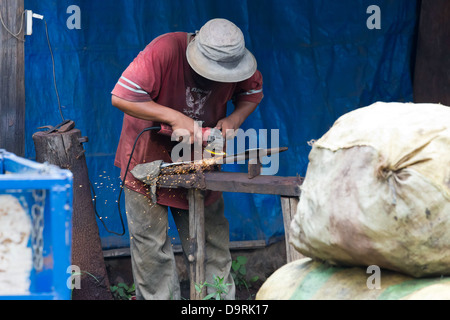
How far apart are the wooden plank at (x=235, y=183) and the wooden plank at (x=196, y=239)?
16 cm

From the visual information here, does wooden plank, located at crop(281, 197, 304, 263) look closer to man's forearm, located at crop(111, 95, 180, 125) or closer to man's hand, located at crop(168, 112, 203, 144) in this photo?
man's hand, located at crop(168, 112, 203, 144)

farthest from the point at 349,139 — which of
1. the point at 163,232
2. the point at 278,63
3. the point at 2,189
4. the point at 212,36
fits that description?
the point at 278,63

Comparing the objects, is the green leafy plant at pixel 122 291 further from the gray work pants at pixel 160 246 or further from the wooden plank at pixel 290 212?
the wooden plank at pixel 290 212

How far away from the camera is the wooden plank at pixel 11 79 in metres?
4.30

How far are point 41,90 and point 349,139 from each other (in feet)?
11.6

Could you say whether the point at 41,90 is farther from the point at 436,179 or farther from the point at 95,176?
the point at 436,179

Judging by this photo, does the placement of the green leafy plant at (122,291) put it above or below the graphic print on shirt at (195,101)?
below

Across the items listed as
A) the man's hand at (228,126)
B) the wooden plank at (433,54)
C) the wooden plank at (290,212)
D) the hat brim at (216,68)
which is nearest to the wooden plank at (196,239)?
the man's hand at (228,126)

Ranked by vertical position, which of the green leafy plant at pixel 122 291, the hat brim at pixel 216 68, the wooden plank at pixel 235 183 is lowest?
the green leafy plant at pixel 122 291

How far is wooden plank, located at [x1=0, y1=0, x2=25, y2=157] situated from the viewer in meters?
4.30

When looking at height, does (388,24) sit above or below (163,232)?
above

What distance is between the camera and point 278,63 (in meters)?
5.45

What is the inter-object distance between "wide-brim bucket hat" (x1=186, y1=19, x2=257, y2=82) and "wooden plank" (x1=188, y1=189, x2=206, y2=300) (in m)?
0.78
